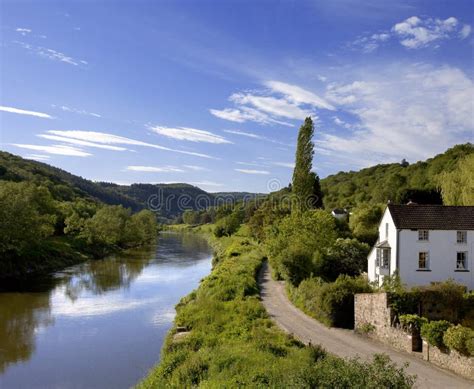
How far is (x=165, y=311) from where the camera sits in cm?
3497

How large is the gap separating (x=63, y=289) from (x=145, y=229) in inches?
2701

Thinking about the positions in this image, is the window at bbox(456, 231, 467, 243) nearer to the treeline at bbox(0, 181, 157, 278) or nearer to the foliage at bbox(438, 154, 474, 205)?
the foliage at bbox(438, 154, 474, 205)

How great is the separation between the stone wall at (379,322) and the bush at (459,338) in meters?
2.74

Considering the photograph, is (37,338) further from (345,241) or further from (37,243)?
(37,243)

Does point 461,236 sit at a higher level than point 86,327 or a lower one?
higher

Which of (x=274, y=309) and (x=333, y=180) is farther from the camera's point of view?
(x=333, y=180)

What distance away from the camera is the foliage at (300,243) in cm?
3478

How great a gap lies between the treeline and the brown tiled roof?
126ft

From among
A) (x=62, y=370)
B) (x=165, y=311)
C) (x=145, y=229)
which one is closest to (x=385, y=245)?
(x=165, y=311)

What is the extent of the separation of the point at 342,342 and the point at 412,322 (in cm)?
349

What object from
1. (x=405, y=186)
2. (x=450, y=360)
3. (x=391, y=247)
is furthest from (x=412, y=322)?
(x=405, y=186)

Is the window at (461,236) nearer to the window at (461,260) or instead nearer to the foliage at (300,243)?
the window at (461,260)

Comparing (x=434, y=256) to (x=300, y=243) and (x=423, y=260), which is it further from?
(x=300, y=243)

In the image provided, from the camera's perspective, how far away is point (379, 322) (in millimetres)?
23047
